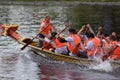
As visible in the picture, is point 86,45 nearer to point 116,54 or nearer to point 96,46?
point 96,46

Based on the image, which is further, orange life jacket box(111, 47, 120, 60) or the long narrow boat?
the long narrow boat

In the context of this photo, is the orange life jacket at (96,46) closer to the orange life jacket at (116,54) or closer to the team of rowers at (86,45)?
the team of rowers at (86,45)

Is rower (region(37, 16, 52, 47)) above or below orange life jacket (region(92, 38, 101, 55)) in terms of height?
above

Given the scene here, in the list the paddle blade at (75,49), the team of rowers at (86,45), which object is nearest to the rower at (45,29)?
the team of rowers at (86,45)

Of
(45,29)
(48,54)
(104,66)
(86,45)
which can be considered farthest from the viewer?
(45,29)

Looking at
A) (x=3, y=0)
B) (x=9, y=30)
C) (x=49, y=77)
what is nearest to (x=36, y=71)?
(x=49, y=77)

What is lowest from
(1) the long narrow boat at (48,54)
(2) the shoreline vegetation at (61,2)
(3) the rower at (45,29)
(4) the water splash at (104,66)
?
(4) the water splash at (104,66)

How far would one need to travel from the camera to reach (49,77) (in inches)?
767

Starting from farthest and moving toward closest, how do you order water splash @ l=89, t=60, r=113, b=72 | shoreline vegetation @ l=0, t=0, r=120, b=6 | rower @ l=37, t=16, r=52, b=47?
shoreline vegetation @ l=0, t=0, r=120, b=6 < rower @ l=37, t=16, r=52, b=47 < water splash @ l=89, t=60, r=113, b=72

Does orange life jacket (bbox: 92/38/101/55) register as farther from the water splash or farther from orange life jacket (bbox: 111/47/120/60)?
orange life jacket (bbox: 111/47/120/60)

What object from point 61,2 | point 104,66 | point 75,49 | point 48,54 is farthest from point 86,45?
point 61,2

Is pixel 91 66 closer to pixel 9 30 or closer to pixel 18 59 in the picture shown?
pixel 18 59

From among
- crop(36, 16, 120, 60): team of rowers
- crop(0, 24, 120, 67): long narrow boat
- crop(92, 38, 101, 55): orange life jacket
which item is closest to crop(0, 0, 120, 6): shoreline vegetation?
crop(0, 24, 120, 67): long narrow boat

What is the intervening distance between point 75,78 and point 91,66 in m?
1.72
